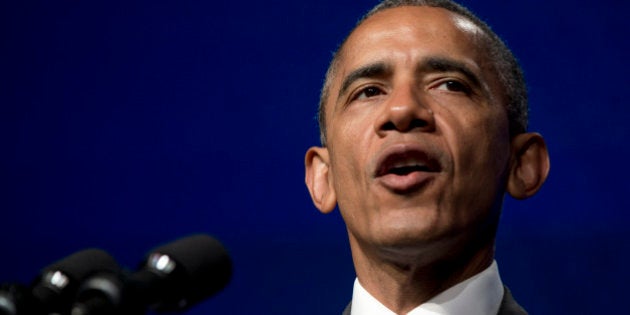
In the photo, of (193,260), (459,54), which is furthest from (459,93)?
(193,260)

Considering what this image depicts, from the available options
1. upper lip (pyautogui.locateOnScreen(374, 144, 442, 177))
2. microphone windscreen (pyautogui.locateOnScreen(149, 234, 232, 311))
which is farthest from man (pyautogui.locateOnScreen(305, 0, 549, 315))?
microphone windscreen (pyautogui.locateOnScreen(149, 234, 232, 311))

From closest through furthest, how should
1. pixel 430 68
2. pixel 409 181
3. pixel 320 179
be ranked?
pixel 409 181 → pixel 430 68 → pixel 320 179

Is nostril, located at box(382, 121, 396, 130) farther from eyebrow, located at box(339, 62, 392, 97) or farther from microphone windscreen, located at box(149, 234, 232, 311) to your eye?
microphone windscreen, located at box(149, 234, 232, 311)

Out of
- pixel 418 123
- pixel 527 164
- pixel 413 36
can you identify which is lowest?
pixel 527 164

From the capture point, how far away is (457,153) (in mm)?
1202

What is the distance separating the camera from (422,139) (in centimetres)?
118

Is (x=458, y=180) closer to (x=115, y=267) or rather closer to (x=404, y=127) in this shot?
(x=404, y=127)

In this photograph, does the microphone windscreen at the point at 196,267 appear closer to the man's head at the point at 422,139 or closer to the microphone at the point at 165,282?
the microphone at the point at 165,282

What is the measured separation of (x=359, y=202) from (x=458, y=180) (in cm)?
15

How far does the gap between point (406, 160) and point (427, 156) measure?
29 millimetres

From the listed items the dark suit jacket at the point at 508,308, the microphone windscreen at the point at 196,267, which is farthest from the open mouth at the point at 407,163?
the microphone windscreen at the point at 196,267

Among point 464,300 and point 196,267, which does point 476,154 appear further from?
point 196,267

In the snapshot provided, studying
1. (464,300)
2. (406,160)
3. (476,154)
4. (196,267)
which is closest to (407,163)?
(406,160)

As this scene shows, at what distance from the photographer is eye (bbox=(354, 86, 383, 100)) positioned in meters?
1.30
